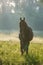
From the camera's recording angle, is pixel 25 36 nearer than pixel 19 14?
Yes

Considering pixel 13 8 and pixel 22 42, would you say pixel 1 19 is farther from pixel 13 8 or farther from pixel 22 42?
pixel 22 42

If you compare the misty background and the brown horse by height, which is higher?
the brown horse

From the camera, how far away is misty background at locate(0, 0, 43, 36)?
49.7m

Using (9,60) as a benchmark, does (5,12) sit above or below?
below

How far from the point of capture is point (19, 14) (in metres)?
57.8

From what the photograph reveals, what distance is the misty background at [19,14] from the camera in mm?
49656

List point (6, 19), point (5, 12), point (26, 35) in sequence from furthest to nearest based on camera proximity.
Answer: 1. point (5, 12)
2. point (6, 19)
3. point (26, 35)

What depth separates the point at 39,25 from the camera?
156 feet

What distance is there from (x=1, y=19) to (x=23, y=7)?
6248mm

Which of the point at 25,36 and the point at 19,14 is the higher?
the point at 25,36

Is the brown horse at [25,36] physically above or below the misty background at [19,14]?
above

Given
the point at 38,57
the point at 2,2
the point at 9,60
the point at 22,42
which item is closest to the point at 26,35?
the point at 22,42

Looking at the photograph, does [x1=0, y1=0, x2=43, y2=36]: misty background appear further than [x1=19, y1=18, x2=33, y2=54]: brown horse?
Yes

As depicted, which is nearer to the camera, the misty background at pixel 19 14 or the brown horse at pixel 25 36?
the brown horse at pixel 25 36
